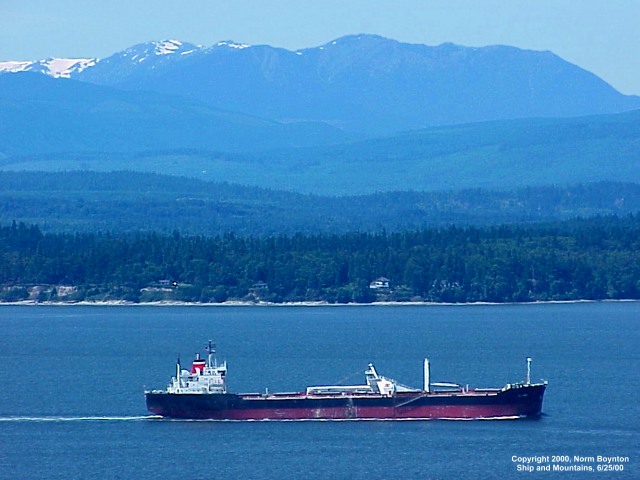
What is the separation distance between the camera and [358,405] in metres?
71.1

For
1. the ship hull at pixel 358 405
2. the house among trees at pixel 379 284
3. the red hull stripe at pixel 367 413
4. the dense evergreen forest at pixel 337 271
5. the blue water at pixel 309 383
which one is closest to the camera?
the blue water at pixel 309 383

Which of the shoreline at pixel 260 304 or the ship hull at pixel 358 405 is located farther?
the shoreline at pixel 260 304

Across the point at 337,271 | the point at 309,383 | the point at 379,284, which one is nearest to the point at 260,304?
the point at 337,271

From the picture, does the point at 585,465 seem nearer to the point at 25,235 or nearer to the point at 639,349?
the point at 639,349

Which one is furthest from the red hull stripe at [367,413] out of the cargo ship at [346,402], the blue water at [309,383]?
the blue water at [309,383]

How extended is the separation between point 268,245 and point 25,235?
32954 millimetres

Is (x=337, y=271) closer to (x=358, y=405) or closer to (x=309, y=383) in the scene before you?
(x=309, y=383)

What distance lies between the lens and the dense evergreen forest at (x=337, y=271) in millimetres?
150875

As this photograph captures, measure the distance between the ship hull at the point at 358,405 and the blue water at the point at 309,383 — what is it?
2.29ft

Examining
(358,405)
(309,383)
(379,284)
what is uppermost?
(379,284)

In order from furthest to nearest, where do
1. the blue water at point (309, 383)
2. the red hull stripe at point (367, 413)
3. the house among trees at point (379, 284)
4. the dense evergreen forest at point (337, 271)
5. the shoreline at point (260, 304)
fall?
the house among trees at point (379, 284)
the shoreline at point (260, 304)
the dense evergreen forest at point (337, 271)
the red hull stripe at point (367, 413)
the blue water at point (309, 383)

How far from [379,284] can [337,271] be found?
4.46 meters

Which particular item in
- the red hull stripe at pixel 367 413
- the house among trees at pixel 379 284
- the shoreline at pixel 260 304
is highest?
the house among trees at pixel 379 284

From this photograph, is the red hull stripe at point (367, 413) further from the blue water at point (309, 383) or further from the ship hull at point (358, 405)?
the blue water at point (309, 383)
